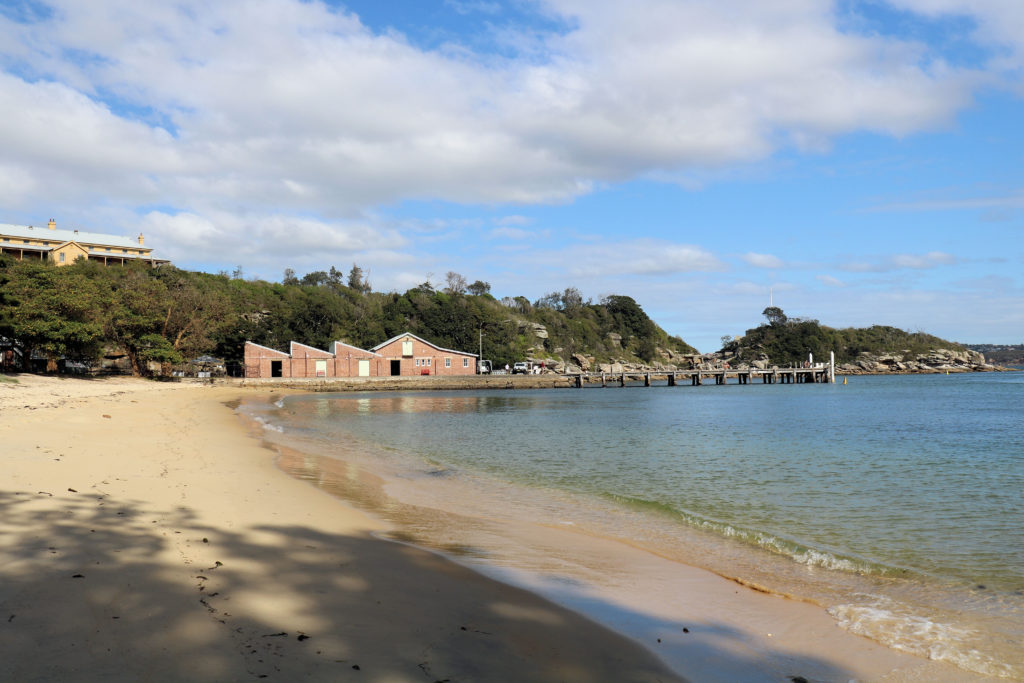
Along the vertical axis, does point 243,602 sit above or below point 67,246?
below

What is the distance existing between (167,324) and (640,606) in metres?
64.2

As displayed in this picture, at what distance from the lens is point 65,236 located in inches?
3457

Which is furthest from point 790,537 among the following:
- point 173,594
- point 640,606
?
point 173,594

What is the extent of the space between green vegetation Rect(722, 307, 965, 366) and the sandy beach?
151 meters

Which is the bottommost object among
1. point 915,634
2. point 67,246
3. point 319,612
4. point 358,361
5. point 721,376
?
point 721,376

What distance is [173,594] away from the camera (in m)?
4.66

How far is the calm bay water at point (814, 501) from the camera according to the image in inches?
240

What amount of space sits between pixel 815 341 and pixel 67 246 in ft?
486

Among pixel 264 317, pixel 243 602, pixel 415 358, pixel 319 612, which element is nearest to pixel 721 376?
pixel 415 358

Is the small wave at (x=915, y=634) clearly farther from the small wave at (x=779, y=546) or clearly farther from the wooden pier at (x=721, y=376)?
the wooden pier at (x=721, y=376)

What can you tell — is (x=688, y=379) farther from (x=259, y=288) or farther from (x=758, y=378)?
(x=259, y=288)

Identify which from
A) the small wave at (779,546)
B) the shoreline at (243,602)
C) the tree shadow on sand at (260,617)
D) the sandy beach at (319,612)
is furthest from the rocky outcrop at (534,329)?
the tree shadow on sand at (260,617)

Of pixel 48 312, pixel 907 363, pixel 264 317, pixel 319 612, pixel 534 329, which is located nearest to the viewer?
pixel 319 612

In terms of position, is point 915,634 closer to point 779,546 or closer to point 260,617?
point 779,546
